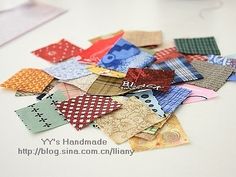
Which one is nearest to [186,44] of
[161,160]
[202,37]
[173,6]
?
[202,37]

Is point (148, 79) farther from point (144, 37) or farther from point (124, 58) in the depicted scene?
point (144, 37)

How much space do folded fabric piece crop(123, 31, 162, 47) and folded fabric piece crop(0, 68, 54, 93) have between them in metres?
0.29

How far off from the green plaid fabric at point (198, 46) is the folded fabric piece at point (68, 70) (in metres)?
0.28

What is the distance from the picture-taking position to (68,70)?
906 millimetres

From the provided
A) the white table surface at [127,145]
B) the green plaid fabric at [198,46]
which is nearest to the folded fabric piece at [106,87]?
the white table surface at [127,145]

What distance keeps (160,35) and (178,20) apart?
156 millimetres

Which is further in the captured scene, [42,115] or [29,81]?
[29,81]

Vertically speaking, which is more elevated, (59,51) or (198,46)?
(198,46)

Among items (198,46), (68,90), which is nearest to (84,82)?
(68,90)

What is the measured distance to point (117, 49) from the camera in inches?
37.7

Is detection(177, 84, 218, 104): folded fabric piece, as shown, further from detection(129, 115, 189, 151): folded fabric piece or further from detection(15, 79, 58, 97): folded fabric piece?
detection(15, 79, 58, 97): folded fabric piece

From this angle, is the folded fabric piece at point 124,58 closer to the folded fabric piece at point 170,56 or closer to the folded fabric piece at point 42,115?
the folded fabric piece at point 170,56

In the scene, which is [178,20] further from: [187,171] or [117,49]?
[187,171]

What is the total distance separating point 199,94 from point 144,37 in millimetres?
319
